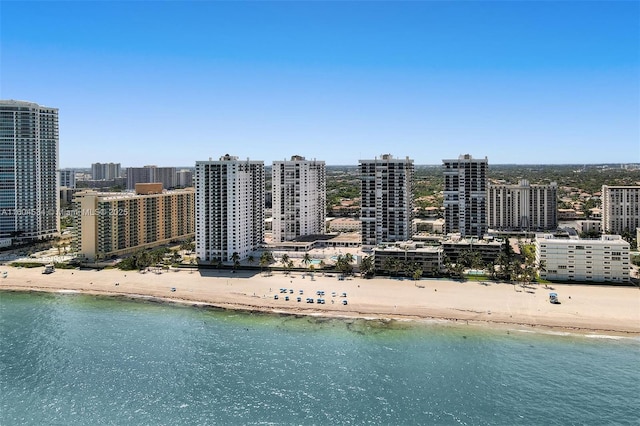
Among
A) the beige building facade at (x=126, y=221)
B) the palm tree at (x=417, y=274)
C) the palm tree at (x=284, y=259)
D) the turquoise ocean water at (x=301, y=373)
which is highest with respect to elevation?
the beige building facade at (x=126, y=221)

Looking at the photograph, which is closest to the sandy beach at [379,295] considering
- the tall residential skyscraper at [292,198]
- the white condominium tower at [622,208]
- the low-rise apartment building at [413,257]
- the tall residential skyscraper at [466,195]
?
the low-rise apartment building at [413,257]

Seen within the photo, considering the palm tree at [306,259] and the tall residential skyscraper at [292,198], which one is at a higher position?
the tall residential skyscraper at [292,198]

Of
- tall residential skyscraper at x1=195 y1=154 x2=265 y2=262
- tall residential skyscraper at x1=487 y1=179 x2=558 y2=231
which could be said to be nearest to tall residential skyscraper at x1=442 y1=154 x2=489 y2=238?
tall residential skyscraper at x1=487 y1=179 x2=558 y2=231

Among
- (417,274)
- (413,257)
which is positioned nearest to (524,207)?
(413,257)

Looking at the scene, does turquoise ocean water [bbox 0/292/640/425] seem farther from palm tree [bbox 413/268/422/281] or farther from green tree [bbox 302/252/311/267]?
green tree [bbox 302/252/311/267]

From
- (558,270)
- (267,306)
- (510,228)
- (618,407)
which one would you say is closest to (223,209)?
(267,306)

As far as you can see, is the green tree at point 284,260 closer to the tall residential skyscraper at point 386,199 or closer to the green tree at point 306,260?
the green tree at point 306,260
